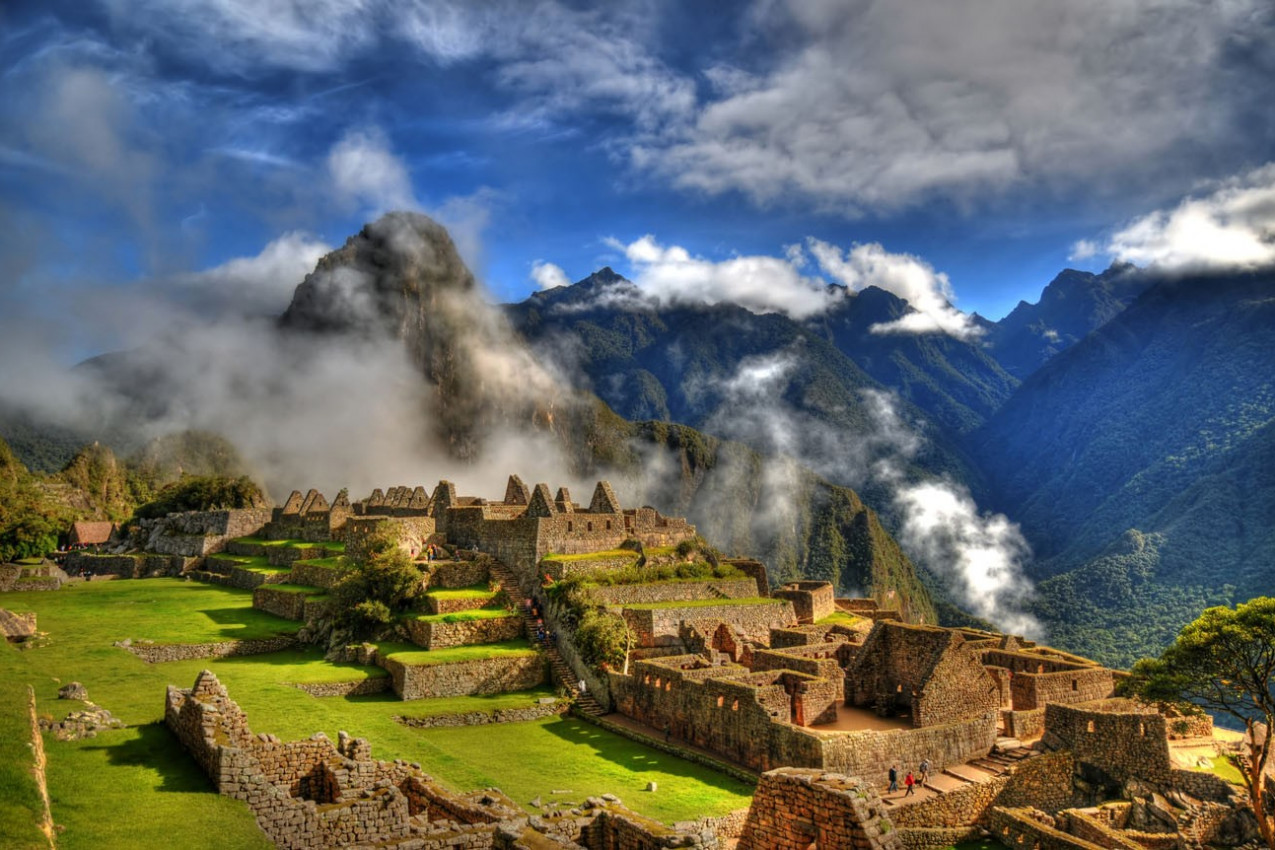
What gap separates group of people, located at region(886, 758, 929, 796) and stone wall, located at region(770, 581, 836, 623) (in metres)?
15.3

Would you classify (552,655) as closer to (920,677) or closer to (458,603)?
(458,603)

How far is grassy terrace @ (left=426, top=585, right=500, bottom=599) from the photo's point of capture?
27844 mm

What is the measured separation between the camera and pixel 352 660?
82.7 feet

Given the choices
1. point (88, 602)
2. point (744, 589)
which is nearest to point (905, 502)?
point (744, 589)

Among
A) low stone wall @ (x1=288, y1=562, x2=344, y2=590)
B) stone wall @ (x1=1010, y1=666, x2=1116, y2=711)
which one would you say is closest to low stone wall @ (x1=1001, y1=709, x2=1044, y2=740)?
stone wall @ (x1=1010, y1=666, x2=1116, y2=711)

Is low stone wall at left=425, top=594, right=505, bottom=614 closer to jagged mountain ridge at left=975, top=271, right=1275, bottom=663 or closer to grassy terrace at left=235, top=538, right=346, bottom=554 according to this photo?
grassy terrace at left=235, top=538, right=346, bottom=554

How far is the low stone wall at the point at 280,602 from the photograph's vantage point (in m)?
29.7

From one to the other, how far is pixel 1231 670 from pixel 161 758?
22.9 metres

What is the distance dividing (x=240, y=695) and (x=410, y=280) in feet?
397

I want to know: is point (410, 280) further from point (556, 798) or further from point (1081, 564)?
point (556, 798)

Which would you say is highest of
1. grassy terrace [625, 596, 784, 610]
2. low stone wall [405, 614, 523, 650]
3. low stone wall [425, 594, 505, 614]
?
grassy terrace [625, 596, 784, 610]

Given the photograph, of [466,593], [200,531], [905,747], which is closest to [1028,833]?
[905,747]

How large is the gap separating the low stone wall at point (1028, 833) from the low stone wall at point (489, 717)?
11.4 m

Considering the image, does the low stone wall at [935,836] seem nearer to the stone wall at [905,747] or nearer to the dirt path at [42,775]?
the stone wall at [905,747]
